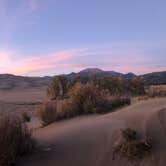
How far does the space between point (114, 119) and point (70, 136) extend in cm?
203

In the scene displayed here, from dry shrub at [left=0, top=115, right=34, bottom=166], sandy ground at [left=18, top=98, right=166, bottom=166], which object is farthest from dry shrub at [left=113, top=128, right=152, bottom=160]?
dry shrub at [left=0, top=115, right=34, bottom=166]

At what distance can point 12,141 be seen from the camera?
790 cm

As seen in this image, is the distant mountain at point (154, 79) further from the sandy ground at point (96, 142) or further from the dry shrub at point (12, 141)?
the dry shrub at point (12, 141)

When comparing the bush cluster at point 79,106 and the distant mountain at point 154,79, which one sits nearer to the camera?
the bush cluster at point 79,106

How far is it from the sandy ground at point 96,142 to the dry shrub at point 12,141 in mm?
299

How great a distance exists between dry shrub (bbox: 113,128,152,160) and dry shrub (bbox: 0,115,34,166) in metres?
2.32

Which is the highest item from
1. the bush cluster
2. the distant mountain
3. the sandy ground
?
the distant mountain

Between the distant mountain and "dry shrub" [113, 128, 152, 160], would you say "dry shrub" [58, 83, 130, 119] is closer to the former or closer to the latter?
"dry shrub" [113, 128, 152, 160]

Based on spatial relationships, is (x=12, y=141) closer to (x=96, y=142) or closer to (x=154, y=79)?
(x=96, y=142)

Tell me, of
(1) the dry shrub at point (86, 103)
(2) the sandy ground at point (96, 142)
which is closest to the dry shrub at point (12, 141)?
(2) the sandy ground at point (96, 142)

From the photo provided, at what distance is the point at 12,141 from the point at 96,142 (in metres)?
2.20

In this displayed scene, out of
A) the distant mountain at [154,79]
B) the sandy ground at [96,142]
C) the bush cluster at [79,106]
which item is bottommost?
the sandy ground at [96,142]

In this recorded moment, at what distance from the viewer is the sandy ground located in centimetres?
746

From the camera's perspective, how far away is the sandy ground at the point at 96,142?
746 cm
